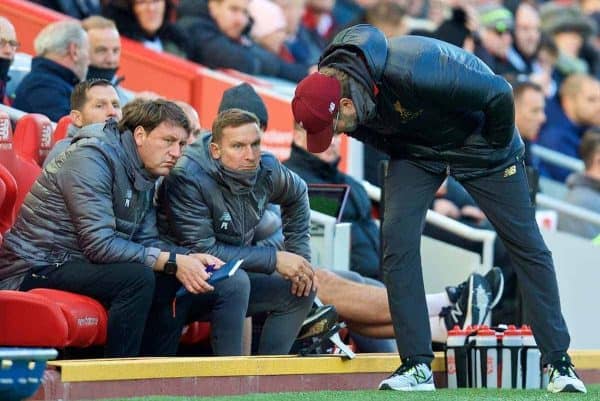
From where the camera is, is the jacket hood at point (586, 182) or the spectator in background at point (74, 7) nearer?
the spectator in background at point (74, 7)

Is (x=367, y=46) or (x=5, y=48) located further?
(x=5, y=48)

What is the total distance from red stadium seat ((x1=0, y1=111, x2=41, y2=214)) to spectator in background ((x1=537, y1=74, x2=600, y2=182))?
846 cm

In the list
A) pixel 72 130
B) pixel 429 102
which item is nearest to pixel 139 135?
pixel 72 130

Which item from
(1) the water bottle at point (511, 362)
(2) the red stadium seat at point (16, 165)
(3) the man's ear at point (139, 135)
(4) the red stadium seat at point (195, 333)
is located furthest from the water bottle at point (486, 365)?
(2) the red stadium seat at point (16, 165)

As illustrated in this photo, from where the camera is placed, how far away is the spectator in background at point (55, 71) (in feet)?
31.7

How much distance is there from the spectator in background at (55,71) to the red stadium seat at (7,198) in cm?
206

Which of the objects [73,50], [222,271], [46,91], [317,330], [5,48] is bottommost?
[317,330]

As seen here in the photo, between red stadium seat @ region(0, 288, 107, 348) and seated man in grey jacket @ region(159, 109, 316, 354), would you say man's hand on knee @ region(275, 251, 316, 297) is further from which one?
red stadium seat @ region(0, 288, 107, 348)

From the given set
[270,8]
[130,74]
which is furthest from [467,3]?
[130,74]

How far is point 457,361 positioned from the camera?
791cm

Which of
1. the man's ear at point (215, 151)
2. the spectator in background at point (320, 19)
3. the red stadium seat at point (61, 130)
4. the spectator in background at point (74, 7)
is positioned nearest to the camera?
the man's ear at point (215, 151)

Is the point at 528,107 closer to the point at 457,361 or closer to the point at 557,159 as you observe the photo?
the point at 557,159

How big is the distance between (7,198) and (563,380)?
2.62 meters

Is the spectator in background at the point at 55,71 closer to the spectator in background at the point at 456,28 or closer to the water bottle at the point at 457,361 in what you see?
the water bottle at the point at 457,361
